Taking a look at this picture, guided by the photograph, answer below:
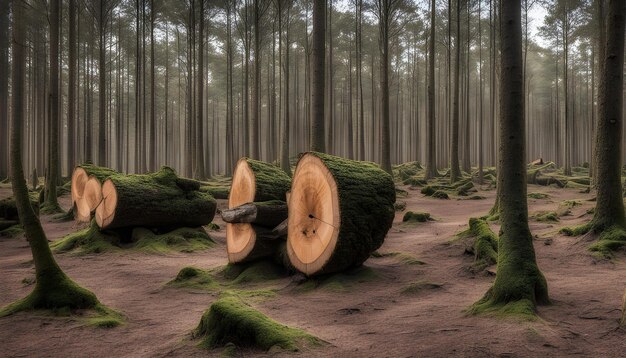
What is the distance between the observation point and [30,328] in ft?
13.4

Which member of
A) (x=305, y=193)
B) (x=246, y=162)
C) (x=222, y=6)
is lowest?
(x=305, y=193)

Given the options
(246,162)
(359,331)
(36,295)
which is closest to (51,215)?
(246,162)

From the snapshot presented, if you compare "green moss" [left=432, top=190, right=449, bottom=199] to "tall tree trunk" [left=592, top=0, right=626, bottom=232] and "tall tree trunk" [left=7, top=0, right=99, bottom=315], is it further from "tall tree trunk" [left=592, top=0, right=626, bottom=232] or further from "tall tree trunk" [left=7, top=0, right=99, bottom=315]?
"tall tree trunk" [left=7, top=0, right=99, bottom=315]

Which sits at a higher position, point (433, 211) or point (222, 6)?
point (222, 6)

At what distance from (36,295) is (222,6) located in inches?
866

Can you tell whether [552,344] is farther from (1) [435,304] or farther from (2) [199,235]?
(2) [199,235]

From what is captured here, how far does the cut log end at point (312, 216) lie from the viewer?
5.51 m

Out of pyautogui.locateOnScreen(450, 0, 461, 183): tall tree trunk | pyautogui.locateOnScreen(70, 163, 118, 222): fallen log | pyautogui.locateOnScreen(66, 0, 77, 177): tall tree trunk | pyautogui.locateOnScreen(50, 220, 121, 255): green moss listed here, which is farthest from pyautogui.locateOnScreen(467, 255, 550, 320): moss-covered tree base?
pyautogui.locateOnScreen(450, 0, 461, 183): tall tree trunk

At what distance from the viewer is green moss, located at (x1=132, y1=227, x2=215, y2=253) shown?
8774 mm

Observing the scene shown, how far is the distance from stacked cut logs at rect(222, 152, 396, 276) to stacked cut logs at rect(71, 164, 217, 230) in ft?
9.81

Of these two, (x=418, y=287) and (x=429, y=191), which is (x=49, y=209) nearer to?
(x=418, y=287)

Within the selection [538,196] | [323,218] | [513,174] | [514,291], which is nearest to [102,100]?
[323,218]

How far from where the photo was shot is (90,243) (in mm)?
8938

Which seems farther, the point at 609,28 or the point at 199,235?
the point at 199,235
